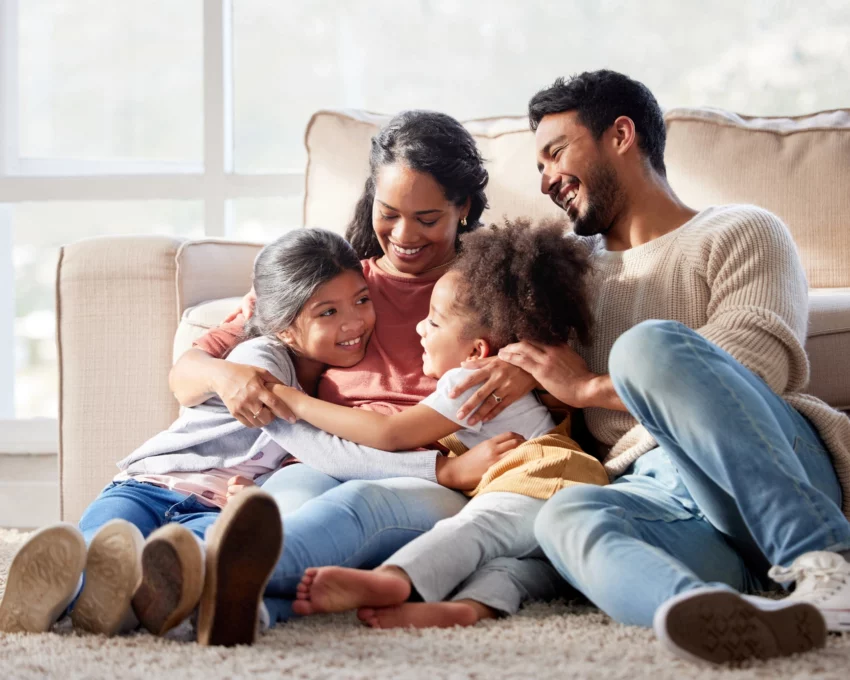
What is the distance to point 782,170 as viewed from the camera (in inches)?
78.2

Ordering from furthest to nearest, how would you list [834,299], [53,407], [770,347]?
[53,407]
[834,299]
[770,347]

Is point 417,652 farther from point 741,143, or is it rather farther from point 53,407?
point 53,407

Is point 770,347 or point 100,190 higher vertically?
point 100,190

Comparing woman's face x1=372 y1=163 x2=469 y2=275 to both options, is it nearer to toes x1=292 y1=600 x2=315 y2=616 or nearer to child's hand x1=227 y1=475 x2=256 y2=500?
child's hand x1=227 y1=475 x2=256 y2=500

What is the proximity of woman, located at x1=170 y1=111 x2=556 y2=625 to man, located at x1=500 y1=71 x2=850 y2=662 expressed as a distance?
0.13m

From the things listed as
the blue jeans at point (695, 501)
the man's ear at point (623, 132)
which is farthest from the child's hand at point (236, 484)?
the man's ear at point (623, 132)

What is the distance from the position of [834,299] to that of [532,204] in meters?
0.66

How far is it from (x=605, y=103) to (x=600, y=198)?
160mm

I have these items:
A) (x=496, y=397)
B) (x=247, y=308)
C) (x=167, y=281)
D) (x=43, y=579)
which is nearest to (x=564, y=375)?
(x=496, y=397)

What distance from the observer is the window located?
2844 millimetres

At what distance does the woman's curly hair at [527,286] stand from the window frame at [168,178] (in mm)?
1461

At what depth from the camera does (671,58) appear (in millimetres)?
2863

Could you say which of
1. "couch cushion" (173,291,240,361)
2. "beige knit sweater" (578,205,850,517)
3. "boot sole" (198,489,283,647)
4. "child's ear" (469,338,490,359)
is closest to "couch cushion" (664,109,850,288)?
"beige knit sweater" (578,205,850,517)

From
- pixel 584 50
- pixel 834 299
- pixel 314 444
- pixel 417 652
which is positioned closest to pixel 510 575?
pixel 417 652
